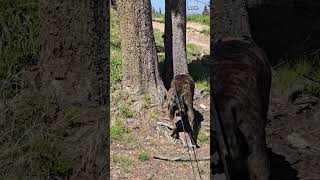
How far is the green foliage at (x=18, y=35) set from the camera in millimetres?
2992

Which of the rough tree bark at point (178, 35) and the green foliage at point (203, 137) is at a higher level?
the rough tree bark at point (178, 35)

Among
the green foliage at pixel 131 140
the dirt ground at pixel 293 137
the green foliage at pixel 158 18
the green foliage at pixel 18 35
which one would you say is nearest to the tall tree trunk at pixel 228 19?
the dirt ground at pixel 293 137

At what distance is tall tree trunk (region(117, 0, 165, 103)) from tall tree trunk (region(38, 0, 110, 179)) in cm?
534

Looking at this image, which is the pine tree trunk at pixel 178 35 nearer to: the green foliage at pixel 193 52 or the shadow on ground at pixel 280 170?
the green foliage at pixel 193 52

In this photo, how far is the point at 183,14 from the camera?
9.53 m

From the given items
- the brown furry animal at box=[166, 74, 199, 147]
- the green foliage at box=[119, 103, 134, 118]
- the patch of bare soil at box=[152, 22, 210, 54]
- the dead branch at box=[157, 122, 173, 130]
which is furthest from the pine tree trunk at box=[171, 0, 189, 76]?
the patch of bare soil at box=[152, 22, 210, 54]

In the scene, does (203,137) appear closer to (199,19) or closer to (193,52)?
(193,52)

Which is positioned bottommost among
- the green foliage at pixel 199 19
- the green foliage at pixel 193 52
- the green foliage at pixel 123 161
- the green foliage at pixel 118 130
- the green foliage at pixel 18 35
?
the green foliage at pixel 123 161

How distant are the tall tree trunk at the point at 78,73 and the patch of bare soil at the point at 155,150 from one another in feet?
12.3

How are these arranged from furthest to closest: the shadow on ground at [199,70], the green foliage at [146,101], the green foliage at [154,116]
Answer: the shadow on ground at [199,70]
the green foliage at [146,101]
the green foliage at [154,116]

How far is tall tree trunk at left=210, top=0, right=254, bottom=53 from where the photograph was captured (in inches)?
121

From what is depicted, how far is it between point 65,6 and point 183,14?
6715 mm

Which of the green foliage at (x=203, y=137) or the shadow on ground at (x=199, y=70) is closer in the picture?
the green foliage at (x=203, y=137)

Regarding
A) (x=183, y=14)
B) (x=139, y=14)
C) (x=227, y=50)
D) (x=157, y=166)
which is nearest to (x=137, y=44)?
(x=139, y=14)
